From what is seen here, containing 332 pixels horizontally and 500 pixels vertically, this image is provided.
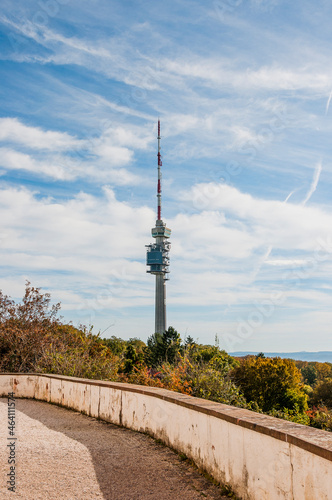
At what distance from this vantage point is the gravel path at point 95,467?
170 inches

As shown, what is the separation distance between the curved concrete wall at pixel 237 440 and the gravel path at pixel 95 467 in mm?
220

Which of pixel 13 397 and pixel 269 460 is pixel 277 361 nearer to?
pixel 13 397

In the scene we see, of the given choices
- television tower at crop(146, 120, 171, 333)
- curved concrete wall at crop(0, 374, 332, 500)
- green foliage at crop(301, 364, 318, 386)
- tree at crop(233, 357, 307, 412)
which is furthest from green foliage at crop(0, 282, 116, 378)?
television tower at crop(146, 120, 171, 333)

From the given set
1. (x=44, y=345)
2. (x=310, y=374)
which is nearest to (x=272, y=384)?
(x=44, y=345)

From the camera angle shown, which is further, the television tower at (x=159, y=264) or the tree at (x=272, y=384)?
the television tower at (x=159, y=264)

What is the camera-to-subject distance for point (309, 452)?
3.22 m

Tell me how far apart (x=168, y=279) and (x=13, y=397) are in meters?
127

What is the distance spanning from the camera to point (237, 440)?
4.21 m

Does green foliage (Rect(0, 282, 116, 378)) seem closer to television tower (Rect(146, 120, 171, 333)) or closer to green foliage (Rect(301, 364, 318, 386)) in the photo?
green foliage (Rect(301, 364, 318, 386))

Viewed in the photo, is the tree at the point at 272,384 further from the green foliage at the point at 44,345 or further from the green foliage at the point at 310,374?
the green foliage at the point at 310,374

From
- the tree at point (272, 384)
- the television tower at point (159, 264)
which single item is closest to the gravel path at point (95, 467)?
the tree at point (272, 384)

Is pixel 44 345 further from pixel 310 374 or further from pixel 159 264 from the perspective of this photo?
pixel 159 264

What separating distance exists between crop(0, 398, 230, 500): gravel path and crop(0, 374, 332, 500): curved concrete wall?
220 mm

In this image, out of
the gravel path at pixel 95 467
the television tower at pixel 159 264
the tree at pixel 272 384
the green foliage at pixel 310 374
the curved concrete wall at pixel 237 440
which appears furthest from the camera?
the television tower at pixel 159 264
